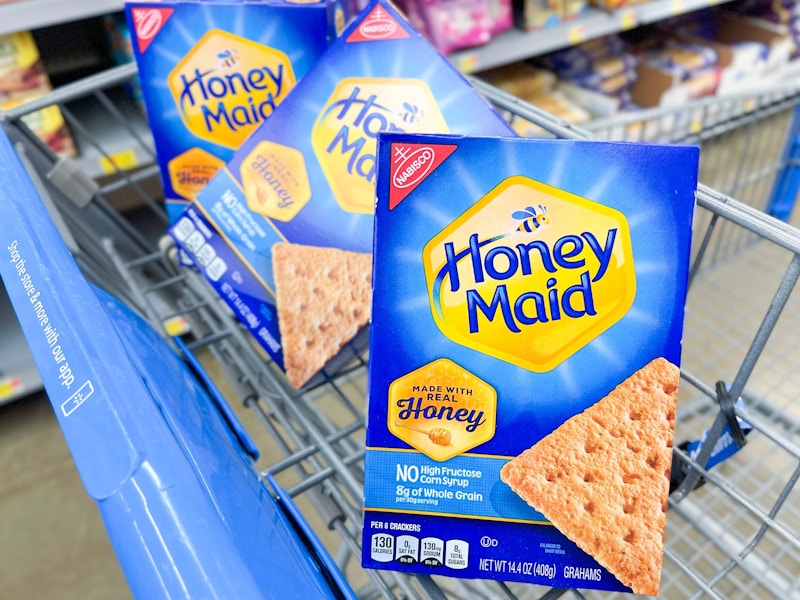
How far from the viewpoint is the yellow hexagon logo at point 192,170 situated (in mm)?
799

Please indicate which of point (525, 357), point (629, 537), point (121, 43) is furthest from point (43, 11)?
point (629, 537)

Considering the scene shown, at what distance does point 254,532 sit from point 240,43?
56cm

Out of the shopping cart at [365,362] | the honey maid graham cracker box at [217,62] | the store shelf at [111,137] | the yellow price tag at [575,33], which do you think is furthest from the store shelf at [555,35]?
the honey maid graham cracker box at [217,62]

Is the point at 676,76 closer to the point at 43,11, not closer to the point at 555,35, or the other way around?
the point at 555,35

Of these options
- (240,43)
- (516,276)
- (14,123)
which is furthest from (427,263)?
(14,123)

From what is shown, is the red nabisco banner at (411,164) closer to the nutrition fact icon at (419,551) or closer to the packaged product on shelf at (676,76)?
the nutrition fact icon at (419,551)

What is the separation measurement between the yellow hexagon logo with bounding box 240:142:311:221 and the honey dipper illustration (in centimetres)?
28

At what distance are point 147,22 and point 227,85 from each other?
0.39 feet

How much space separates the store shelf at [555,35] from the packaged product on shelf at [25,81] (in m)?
1.10

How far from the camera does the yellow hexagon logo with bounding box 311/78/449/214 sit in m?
0.64

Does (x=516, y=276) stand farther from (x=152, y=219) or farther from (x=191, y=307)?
(x=152, y=219)

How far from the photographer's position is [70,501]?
161 centimetres

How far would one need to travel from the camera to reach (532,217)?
0.48 meters

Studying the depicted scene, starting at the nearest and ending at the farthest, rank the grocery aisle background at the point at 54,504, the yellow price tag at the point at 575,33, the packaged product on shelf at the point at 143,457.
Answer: the packaged product on shelf at the point at 143,457 → the grocery aisle background at the point at 54,504 → the yellow price tag at the point at 575,33
